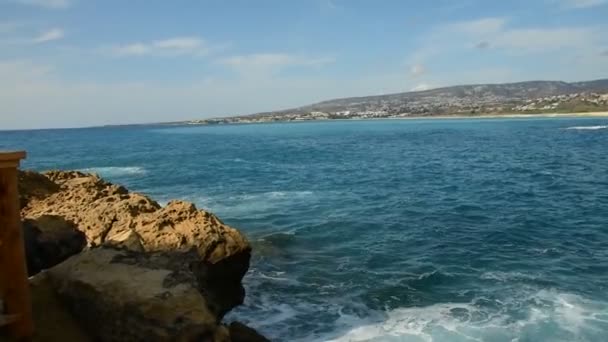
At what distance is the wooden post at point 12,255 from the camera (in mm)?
7961

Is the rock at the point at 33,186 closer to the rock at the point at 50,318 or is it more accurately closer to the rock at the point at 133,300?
the rock at the point at 50,318

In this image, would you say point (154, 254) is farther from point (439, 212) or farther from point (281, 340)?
point (439, 212)

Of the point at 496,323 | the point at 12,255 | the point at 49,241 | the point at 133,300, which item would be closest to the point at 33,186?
the point at 49,241

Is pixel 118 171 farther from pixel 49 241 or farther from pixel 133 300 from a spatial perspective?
pixel 133 300

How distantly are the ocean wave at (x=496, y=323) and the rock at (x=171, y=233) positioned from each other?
264 cm

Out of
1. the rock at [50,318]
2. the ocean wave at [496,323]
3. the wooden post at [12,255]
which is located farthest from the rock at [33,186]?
the ocean wave at [496,323]

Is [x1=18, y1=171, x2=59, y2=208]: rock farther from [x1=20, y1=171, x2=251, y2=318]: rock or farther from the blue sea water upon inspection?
the blue sea water

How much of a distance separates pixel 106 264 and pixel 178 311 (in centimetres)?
190

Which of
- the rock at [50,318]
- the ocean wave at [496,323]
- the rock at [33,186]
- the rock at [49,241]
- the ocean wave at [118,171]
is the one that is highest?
the rock at [33,186]

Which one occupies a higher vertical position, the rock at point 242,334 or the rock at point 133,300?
the rock at point 133,300

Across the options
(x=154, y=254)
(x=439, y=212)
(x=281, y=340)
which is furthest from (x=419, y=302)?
(x=439, y=212)

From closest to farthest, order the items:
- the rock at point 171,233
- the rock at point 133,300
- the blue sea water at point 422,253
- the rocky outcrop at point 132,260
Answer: the rock at point 133,300 → the rocky outcrop at point 132,260 → the rock at point 171,233 → the blue sea water at point 422,253

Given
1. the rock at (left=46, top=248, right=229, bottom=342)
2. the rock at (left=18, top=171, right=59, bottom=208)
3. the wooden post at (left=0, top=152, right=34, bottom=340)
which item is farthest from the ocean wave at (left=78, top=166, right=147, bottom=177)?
the wooden post at (left=0, top=152, right=34, bottom=340)

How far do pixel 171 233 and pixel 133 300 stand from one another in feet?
10.9
